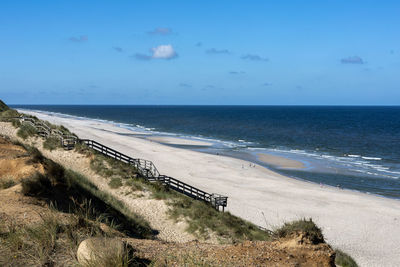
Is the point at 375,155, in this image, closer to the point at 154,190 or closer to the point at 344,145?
the point at 344,145

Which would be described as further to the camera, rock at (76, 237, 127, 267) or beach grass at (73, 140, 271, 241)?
beach grass at (73, 140, 271, 241)

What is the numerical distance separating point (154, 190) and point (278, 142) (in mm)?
54094

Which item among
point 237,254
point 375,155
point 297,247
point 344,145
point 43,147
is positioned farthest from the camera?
point 344,145

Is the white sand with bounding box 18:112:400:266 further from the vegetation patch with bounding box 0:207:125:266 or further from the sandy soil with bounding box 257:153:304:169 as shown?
the vegetation patch with bounding box 0:207:125:266

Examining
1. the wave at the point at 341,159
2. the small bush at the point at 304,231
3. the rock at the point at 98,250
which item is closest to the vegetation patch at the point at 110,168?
the small bush at the point at 304,231

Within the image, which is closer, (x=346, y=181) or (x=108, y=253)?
(x=108, y=253)

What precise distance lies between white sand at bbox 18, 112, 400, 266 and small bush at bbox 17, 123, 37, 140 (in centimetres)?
1423

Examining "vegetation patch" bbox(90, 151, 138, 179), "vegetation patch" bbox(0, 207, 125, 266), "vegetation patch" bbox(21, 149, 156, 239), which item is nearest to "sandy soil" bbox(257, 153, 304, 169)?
"vegetation patch" bbox(90, 151, 138, 179)

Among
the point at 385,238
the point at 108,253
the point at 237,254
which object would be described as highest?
the point at 108,253

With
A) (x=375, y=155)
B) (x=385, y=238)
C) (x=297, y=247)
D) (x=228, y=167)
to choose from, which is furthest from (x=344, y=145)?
(x=297, y=247)

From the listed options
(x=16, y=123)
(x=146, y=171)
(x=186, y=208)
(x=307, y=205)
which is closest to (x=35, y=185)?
(x=186, y=208)

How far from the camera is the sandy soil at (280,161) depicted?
4631 centimetres

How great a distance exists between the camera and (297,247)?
9.29 metres

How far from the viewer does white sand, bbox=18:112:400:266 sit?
21531 mm
